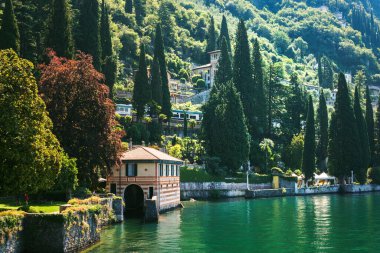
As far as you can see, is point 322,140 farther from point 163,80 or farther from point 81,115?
point 81,115

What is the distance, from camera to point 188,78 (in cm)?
15975

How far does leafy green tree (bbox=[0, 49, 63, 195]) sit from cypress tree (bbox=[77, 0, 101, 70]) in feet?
129

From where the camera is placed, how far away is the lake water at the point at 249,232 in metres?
31.6

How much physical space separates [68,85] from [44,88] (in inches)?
73.6

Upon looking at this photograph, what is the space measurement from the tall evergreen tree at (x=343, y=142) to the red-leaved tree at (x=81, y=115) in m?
60.3

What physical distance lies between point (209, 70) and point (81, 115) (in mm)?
119802

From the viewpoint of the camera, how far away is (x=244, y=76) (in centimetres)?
10175

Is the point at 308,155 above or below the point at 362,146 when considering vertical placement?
below

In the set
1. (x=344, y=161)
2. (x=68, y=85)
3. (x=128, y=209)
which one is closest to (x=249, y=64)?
(x=344, y=161)

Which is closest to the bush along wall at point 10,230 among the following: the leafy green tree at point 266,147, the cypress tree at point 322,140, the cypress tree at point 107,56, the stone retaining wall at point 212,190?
the stone retaining wall at point 212,190

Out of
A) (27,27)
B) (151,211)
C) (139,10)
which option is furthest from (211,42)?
(151,211)

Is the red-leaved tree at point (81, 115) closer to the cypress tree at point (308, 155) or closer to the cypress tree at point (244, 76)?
the cypress tree at point (308, 155)

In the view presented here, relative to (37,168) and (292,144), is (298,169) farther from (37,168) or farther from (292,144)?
(37,168)

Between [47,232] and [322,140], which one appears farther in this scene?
[322,140]
